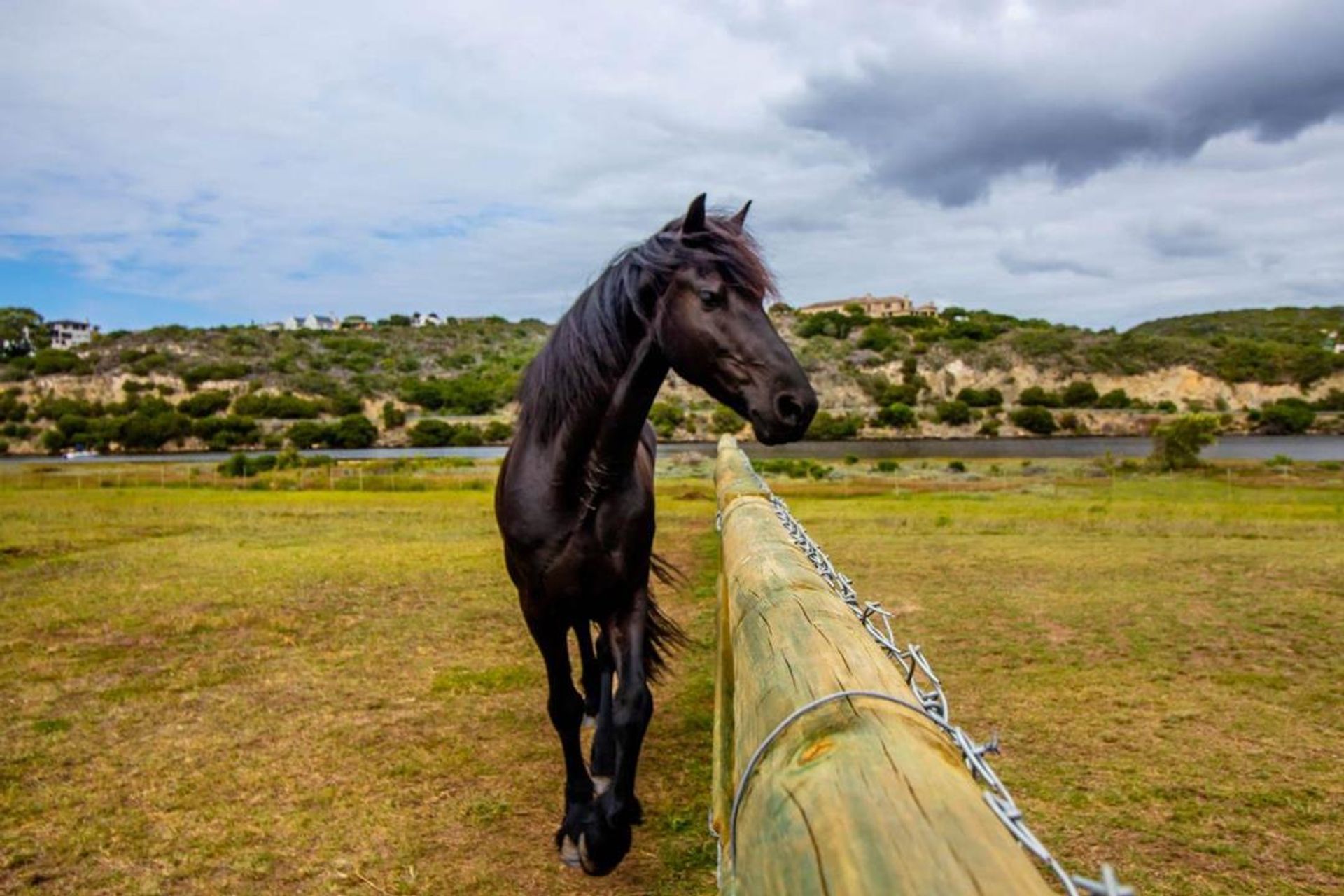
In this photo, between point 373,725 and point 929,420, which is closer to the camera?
point 373,725

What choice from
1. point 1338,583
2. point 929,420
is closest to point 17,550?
point 1338,583

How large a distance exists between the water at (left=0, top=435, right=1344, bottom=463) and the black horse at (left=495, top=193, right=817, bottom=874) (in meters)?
44.8

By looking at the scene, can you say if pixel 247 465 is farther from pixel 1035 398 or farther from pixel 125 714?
pixel 1035 398

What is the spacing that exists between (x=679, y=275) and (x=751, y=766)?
205 cm

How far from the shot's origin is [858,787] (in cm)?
130

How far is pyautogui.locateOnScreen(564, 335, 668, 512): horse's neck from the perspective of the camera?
11.6 ft

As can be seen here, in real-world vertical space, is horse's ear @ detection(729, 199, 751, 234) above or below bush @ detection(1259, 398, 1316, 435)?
above

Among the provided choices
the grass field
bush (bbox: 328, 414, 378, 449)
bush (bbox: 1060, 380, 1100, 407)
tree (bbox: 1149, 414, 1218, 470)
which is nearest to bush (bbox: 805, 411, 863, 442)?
bush (bbox: 1060, 380, 1100, 407)

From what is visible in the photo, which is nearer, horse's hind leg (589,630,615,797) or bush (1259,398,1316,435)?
horse's hind leg (589,630,615,797)

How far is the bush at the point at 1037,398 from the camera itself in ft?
279

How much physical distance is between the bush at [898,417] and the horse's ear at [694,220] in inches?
3012

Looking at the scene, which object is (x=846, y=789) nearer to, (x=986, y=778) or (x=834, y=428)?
(x=986, y=778)

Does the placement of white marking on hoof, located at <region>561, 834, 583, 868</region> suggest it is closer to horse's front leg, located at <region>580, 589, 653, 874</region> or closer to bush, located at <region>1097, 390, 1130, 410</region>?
horse's front leg, located at <region>580, 589, 653, 874</region>

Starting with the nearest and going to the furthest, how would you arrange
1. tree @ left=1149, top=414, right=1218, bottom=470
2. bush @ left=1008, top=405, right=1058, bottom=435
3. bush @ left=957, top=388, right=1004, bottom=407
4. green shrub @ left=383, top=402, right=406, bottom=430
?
tree @ left=1149, top=414, right=1218, bottom=470, green shrub @ left=383, top=402, right=406, bottom=430, bush @ left=1008, top=405, right=1058, bottom=435, bush @ left=957, top=388, right=1004, bottom=407
